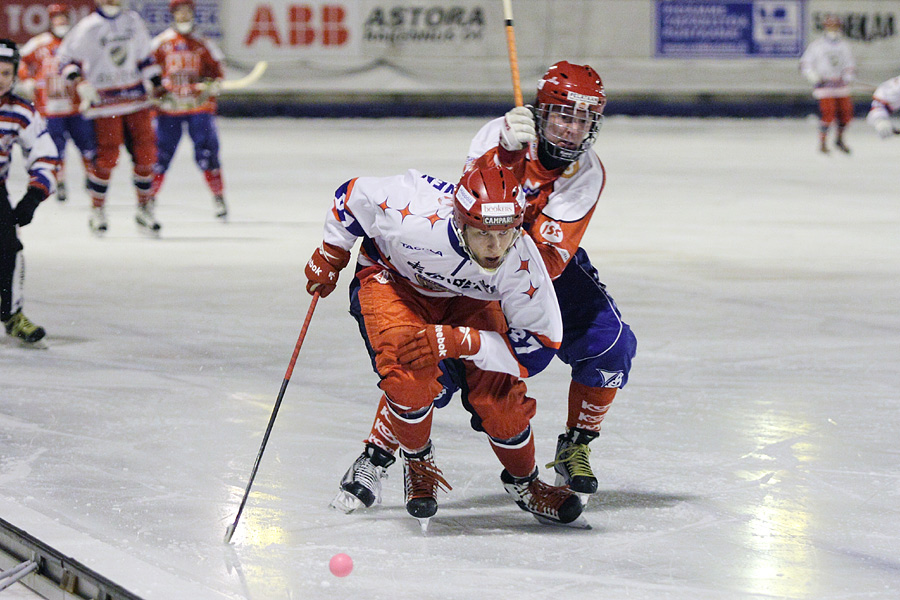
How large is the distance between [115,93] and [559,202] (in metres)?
6.11

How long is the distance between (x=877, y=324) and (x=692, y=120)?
13.8 metres

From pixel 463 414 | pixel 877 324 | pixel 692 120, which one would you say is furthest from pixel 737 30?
pixel 463 414

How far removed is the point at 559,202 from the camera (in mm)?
3402

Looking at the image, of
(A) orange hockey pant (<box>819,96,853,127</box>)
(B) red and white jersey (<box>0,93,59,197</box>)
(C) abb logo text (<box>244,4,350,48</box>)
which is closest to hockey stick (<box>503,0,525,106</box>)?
(B) red and white jersey (<box>0,93,59,197</box>)

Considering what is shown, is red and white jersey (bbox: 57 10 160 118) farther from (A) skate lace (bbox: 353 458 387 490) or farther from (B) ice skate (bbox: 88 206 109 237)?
(A) skate lace (bbox: 353 458 387 490)

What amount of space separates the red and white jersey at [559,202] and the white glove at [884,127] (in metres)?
5.52

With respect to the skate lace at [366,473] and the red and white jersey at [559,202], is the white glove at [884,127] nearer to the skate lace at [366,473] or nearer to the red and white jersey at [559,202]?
the red and white jersey at [559,202]

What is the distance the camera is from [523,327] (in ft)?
10.2

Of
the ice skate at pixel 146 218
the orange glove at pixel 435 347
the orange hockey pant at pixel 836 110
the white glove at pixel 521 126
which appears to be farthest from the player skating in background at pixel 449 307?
the orange hockey pant at pixel 836 110

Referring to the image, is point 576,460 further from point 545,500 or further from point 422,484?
point 422,484

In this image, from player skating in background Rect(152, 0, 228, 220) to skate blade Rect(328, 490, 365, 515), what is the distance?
636cm

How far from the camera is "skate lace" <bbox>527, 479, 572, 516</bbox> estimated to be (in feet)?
10.6

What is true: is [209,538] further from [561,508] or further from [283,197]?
[283,197]

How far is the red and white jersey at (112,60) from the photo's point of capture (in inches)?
348
